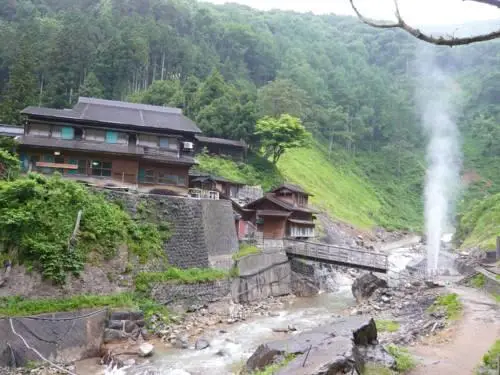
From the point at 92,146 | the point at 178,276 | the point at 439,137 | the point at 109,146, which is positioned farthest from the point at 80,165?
the point at 439,137

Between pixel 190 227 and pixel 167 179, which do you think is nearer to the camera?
pixel 190 227

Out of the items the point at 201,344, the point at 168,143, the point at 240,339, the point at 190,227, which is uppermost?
the point at 168,143

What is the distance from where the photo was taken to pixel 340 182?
6894 cm

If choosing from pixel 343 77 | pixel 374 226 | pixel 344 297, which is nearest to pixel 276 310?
pixel 344 297

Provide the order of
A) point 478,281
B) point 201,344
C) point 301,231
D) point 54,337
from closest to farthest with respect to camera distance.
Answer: point 54,337 < point 201,344 < point 478,281 < point 301,231

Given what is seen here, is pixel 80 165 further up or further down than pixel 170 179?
further up

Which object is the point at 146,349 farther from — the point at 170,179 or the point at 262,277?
the point at 170,179

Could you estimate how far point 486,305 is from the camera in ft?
66.5

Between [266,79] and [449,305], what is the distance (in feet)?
242

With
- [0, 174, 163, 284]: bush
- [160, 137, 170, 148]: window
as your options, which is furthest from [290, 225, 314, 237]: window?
[0, 174, 163, 284]: bush

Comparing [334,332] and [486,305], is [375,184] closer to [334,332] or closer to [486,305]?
[486,305]

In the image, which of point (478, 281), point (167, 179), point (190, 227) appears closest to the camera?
point (478, 281)

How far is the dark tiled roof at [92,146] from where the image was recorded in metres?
28.8

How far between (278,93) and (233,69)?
69.1ft
